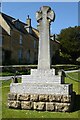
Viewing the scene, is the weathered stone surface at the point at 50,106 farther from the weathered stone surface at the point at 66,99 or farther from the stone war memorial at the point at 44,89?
the weathered stone surface at the point at 66,99

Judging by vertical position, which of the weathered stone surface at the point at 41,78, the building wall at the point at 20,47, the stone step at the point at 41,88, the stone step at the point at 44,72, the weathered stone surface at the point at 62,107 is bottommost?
the weathered stone surface at the point at 62,107

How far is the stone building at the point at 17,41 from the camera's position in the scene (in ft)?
154

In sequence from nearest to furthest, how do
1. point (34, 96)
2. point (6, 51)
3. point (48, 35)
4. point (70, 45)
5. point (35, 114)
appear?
point (35, 114)
point (34, 96)
point (48, 35)
point (6, 51)
point (70, 45)

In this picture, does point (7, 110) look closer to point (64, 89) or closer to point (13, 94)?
point (13, 94)

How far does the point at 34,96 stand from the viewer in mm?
9742

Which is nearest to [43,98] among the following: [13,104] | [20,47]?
[13,104]

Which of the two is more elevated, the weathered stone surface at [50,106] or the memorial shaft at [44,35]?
the memorial shaft at [44,35]

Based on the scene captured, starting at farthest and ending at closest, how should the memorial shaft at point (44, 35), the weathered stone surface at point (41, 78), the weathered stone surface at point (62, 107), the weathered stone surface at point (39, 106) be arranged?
the memorial shaft at point (44, 35)
the weathered stone surface at point (41, 78)
the weathered stone surface at point (39, 106)
the weathered stone surface at point (62, 107)

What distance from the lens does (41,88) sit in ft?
32.3

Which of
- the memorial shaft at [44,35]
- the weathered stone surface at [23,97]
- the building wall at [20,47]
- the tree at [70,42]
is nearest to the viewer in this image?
the weathered stone surface at [23,97]

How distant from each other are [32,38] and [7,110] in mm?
48728

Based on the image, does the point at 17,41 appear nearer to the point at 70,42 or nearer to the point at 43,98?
the point at 70,42

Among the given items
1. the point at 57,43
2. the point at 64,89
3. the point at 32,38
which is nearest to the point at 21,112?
the point at 64,89

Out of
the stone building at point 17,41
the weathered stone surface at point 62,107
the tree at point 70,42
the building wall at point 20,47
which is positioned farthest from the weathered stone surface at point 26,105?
the tree at point 70,42
